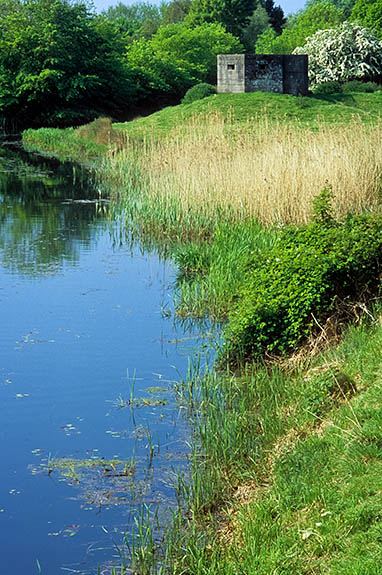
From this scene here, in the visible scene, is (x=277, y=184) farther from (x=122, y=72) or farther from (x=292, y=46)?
(x=292, y=46)

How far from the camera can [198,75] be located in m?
60.4

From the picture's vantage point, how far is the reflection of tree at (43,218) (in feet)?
40.0

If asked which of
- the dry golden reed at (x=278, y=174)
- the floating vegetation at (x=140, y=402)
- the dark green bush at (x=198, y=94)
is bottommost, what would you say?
the floating vegetation at (x=140, y=402)

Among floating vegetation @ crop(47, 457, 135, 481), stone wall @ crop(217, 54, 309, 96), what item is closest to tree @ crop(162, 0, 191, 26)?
stone wall @ crop(217, 54, 309, 96)

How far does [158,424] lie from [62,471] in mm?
1000

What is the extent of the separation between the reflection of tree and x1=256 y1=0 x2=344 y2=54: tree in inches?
1718

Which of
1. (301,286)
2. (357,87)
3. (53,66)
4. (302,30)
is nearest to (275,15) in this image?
(302,30)

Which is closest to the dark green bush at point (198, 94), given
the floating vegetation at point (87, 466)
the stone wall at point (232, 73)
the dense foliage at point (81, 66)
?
the stone wall at point (232, 73)

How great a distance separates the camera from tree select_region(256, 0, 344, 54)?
64312mm

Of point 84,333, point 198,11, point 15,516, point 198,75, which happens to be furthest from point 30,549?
point 198,11

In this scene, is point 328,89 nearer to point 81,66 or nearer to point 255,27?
point 81,66

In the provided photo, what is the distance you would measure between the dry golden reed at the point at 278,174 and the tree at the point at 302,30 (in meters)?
52.6

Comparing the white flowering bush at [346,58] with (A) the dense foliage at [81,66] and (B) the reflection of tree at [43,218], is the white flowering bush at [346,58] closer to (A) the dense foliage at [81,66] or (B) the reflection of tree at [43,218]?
(A) the dense foliage at [81,66]

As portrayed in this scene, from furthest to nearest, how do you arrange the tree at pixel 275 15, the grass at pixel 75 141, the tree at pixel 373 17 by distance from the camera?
the tree at pixel 275 15
the tree at pixel 373 17
the grass at pixel 75 141
